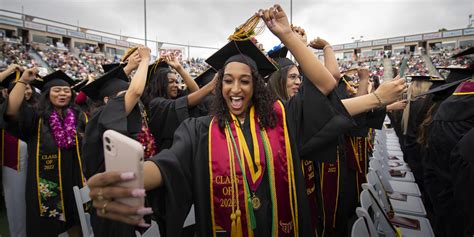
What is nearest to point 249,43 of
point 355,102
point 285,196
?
point 355,102

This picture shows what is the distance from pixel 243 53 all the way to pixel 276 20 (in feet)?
1.21

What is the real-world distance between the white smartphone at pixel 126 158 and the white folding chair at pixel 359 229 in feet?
4.51

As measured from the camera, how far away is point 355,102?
5.37 feet

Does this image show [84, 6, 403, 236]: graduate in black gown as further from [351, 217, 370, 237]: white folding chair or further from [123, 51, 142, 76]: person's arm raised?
[123, 51, 142, 76]: person's arm raised

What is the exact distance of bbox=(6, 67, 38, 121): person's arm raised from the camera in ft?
9.77

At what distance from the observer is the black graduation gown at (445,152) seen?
2.24 meters

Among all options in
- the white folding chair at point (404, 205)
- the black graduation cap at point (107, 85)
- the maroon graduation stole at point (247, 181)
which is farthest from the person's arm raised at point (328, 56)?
the black graduation cap at point (107, 85)

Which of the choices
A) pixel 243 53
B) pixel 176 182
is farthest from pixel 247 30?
pixel 176 182

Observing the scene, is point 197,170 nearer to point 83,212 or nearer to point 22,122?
point 83,212

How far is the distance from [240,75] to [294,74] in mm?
1028

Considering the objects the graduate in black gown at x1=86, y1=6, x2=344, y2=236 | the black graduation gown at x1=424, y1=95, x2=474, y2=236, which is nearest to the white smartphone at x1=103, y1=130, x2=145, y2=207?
the graduate in black gown at x1=86, y1=6, x2=344, y2=236

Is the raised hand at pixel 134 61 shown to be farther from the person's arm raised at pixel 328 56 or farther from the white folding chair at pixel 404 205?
the white folding chair at pixel 404 205

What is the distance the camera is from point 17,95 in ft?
9.82

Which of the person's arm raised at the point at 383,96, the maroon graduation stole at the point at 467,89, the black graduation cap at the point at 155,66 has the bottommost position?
the person's arm raised at the point at 383,96
